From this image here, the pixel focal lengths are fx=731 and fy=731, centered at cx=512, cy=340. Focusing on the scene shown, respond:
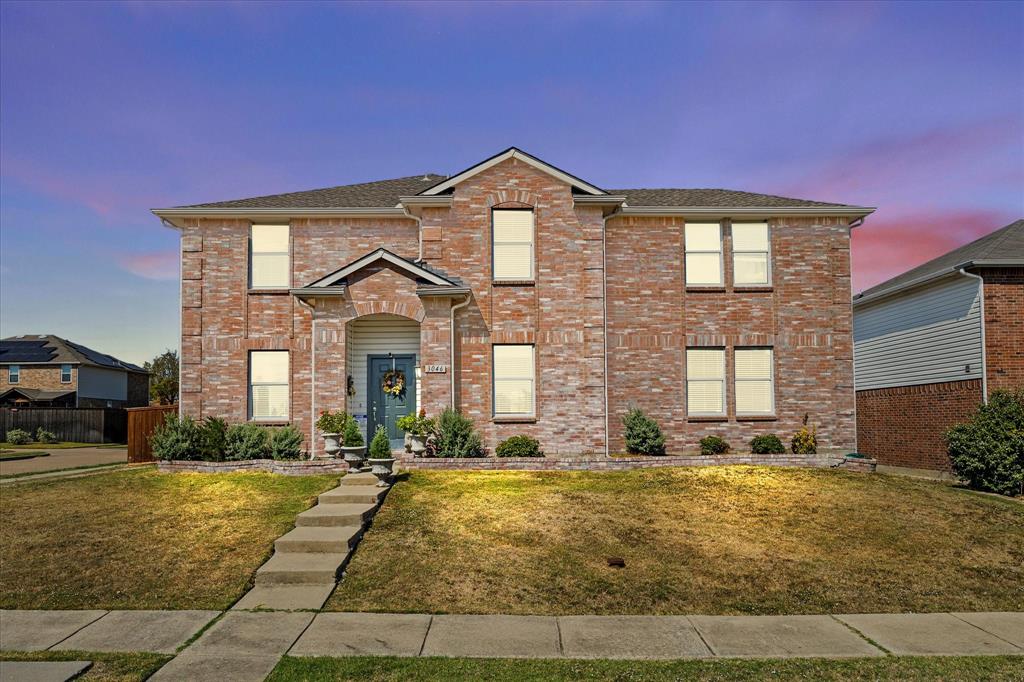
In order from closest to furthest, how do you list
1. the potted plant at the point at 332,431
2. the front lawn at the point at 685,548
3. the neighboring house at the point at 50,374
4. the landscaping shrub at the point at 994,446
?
the front lawn at the point at 685,548 < the landscaping shrub at the point at 994,446 < the potted plant at the point at 332,431 < the neighboring house at the point at 50,374

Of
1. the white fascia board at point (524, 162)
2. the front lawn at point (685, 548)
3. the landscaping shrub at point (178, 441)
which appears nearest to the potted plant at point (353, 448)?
the front lawn at point (685, 548)

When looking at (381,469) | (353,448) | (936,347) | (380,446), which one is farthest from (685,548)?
(936,347)

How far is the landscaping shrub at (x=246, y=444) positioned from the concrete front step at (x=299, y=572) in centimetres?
783

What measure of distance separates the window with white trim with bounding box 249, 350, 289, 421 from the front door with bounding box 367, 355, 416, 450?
2420mm

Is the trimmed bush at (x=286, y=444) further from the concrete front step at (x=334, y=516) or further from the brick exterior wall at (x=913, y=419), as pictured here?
the brick exterior wall at (x=913, y=419)

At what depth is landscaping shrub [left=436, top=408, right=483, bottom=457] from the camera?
687 inches

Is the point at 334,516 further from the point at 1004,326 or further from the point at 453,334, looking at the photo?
the point at 1004,326

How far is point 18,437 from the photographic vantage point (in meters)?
37.5

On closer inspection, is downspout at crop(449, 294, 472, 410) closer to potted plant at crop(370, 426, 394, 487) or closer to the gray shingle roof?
potted plant at crop(370, 426, 394, 487)

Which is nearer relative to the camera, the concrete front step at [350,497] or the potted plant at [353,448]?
the concrete front step at [350,497]

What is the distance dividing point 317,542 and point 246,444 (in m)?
7.76

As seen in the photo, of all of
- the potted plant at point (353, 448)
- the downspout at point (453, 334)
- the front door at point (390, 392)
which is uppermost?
the downspout at point (453, 334)

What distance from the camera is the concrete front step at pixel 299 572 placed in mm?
9836

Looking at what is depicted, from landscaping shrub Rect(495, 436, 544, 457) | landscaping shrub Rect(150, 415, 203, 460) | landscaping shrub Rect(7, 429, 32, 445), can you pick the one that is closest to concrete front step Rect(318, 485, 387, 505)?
landscaping shrub Rect(495, 436, 544, 457)
